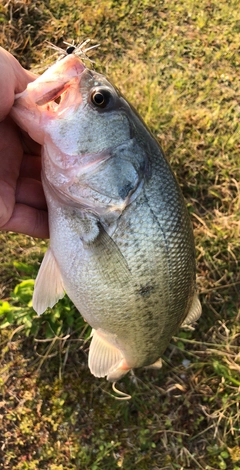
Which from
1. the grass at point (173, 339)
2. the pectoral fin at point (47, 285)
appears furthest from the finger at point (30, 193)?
the grass at point (173, 339)

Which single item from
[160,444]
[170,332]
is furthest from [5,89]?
[160,444]

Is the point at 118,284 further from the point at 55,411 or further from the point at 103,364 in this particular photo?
the point at 55,411

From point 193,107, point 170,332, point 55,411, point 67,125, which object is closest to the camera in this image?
point 67,125

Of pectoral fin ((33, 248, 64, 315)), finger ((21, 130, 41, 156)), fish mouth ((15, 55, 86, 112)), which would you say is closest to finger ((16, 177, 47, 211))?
finger ((21, 130, 41, 156))

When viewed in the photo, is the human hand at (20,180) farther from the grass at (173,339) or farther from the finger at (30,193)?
the grass at (173,339)

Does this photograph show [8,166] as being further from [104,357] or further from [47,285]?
[104,357]

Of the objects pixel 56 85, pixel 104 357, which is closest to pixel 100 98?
pixel 56 85
